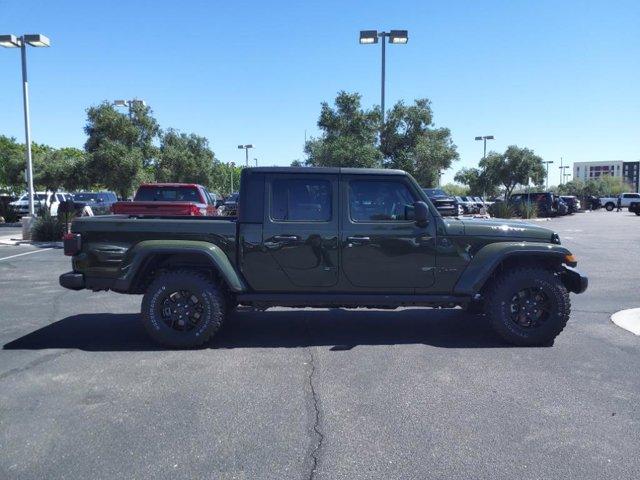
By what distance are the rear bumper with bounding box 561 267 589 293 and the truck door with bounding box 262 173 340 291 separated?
260cm

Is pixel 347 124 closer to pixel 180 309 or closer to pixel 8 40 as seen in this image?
pixel 8 40

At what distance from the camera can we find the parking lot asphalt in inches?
138

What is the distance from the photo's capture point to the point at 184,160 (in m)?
35.3

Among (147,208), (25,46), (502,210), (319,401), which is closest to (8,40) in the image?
(25,46)

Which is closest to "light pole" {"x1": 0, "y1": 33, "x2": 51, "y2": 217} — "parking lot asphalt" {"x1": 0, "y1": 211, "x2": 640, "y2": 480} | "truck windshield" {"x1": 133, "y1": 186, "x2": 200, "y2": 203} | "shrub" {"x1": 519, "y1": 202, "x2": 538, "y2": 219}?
"truck windshield" {"x1": 133, "y1": 186, "x2": 200, "y2": 203}

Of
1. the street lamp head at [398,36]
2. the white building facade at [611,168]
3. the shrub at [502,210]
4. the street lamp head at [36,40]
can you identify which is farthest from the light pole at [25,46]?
the white building facade at [611,168]

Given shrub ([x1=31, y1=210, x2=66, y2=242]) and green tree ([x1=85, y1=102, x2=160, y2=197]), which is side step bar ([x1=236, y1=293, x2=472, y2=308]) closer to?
shrub ([x1=31, y1=210, x2=66, y2=242])

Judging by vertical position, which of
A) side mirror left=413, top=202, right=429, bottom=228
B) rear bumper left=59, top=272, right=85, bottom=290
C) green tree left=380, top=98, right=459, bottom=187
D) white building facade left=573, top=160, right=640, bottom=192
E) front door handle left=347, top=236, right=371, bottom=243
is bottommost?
rear bumper left=59, top=272, right=85, bottom=290

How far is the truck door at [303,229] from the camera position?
234 inches

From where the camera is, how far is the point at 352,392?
15.4ft

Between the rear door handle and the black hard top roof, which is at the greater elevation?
the black hard top roof

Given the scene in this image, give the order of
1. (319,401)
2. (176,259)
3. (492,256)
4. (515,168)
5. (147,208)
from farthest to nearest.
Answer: (515,168), (147,208), (176,259), (492,256), (319,401)

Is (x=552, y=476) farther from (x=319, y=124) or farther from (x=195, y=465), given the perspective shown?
(x=319, y=124)

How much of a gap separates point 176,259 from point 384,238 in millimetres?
2232
